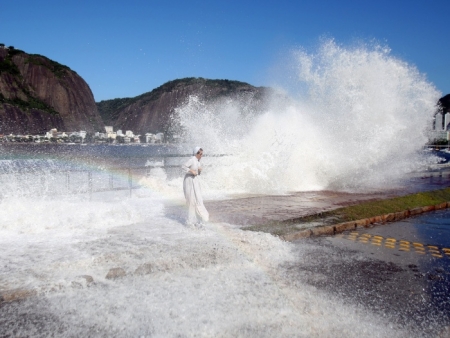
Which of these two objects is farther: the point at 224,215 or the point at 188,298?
the point at 224,215

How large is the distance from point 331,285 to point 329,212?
4.68 m

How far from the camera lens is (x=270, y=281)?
197 inches

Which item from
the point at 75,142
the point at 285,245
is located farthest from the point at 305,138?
the point at 75,142

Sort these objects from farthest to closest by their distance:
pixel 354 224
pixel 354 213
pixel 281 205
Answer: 1. pixel 281 205
2. pixel 354 213
3. pixel 354 224

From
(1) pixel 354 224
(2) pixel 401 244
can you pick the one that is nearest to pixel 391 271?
(2) pixel 401 244

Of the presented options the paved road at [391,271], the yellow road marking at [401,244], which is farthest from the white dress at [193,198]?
the yellow road marking at [401,244]

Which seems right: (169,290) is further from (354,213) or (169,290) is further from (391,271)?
(354,213)

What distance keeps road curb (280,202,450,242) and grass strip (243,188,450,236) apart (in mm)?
113

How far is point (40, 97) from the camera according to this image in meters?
129

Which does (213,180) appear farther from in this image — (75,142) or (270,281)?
(75,142)

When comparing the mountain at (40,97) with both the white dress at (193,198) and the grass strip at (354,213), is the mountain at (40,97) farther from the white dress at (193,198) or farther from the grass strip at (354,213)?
the grass strip at (354,213)

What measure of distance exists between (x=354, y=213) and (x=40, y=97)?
13915 centimetres

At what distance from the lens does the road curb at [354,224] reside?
7527mm

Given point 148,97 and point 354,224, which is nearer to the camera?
point 354,224
